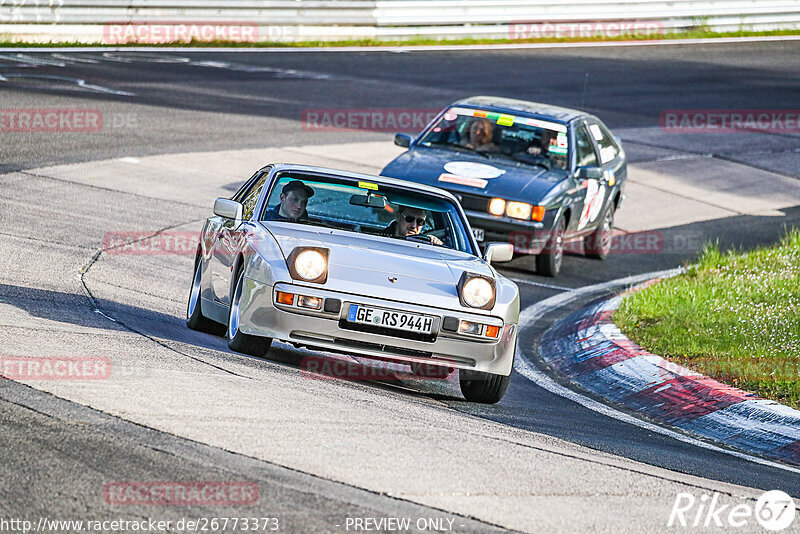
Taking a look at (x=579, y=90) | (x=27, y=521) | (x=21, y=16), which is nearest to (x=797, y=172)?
(x=579, y=90)

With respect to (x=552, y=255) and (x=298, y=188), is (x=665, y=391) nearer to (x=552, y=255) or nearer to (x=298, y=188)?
(x=298, y=188)

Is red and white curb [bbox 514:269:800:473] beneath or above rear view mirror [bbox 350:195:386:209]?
beneath

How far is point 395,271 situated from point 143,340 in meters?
1.56

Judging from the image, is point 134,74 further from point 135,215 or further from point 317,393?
point 317,393

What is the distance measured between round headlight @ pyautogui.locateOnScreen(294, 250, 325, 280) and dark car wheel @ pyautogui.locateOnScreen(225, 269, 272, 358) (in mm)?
443

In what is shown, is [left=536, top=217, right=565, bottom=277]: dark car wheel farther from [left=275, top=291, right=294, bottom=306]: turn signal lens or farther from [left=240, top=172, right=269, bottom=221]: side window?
[left=275, top=291, right=294, bottom=306]: turn signal lens

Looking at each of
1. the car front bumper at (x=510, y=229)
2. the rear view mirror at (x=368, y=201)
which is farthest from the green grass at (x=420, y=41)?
the rear view mirror at (x=368, y=201)

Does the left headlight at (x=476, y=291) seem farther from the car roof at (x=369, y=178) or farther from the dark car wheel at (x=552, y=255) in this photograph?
the dark car wheel at (x=552, y=255)

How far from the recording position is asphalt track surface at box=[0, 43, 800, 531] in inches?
193

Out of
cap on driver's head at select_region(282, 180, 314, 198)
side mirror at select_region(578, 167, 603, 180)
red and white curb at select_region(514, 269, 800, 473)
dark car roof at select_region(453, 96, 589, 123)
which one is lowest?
red and white curb at select_region(514, 269, 800, 473)

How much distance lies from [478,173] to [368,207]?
4558 millimetres

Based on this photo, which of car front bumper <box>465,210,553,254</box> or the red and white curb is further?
car front bumper <box>465,210,553,254</box>

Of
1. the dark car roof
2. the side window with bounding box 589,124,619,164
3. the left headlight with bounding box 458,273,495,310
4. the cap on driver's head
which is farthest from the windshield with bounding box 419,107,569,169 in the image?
the left headlight with bounding box 458,273,495,310

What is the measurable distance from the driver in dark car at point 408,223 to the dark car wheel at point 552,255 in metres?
4.52
